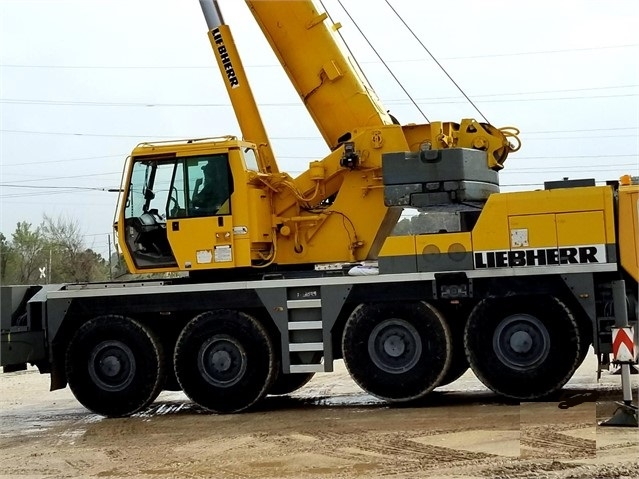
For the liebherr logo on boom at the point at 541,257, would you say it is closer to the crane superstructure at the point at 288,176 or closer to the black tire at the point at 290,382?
the crane superstructure at the point at 288,176

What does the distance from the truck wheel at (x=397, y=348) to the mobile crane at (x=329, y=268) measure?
0.7 inches

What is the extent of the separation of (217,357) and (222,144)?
2724 mm

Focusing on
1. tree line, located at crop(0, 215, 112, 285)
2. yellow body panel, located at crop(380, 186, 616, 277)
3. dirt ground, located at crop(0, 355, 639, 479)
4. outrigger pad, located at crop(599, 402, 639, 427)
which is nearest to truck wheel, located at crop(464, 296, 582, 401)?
dirt ground, located at crop(0, 355, 639, 479)

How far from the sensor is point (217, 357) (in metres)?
13.3

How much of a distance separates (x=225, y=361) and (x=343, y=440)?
3179 mm

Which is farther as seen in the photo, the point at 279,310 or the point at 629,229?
the point at 279,310

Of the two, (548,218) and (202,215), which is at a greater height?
(202,215)

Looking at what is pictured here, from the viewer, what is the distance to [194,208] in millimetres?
13492

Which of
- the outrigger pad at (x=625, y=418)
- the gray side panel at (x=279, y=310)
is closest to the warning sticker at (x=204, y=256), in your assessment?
the gray side panel at (x=279, y=310)

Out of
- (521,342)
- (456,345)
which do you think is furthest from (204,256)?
(521,342)

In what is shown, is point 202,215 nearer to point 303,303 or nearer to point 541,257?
point 303,303

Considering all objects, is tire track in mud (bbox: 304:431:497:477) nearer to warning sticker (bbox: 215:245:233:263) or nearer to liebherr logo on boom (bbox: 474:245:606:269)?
liebherr logo on boom (bbox: 474:245:606:269)

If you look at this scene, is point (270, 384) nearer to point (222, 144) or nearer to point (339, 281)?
point (339, 281)

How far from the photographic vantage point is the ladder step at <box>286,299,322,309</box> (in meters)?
13.1
